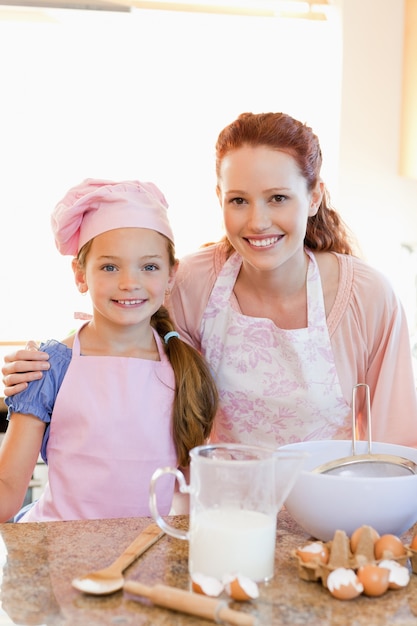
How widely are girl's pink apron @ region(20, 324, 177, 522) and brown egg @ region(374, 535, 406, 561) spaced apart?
0.59m

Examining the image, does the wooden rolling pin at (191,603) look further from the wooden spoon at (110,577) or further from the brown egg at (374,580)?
the brown egg at (374,580)

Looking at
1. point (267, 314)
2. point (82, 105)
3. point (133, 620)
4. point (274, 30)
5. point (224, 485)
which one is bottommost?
point (133, 620)

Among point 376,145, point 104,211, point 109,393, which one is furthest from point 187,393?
point 376,145

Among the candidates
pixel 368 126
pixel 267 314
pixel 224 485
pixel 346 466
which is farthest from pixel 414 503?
pixel 368 126

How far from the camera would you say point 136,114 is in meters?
3.28

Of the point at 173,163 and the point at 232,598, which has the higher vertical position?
the point at 173,163

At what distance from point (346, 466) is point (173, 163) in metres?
2.29

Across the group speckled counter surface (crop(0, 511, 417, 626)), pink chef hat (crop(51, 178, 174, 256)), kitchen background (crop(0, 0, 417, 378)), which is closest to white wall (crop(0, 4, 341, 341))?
kitchen background (crop(0, 0, 417, 378))

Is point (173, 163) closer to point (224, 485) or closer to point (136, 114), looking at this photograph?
point (136, 114)

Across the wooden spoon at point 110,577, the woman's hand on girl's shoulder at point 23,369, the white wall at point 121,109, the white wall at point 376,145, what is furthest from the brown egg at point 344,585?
the white wall at point 121,109

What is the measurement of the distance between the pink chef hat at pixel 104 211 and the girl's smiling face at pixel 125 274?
0.06ft

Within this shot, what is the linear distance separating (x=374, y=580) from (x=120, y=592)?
0.92 feet

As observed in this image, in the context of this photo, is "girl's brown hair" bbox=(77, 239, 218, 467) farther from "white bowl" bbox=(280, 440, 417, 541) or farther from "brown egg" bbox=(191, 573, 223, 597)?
"brown egg" bbox=(191, 573, 223, 597)

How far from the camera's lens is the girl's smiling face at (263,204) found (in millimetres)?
1676
